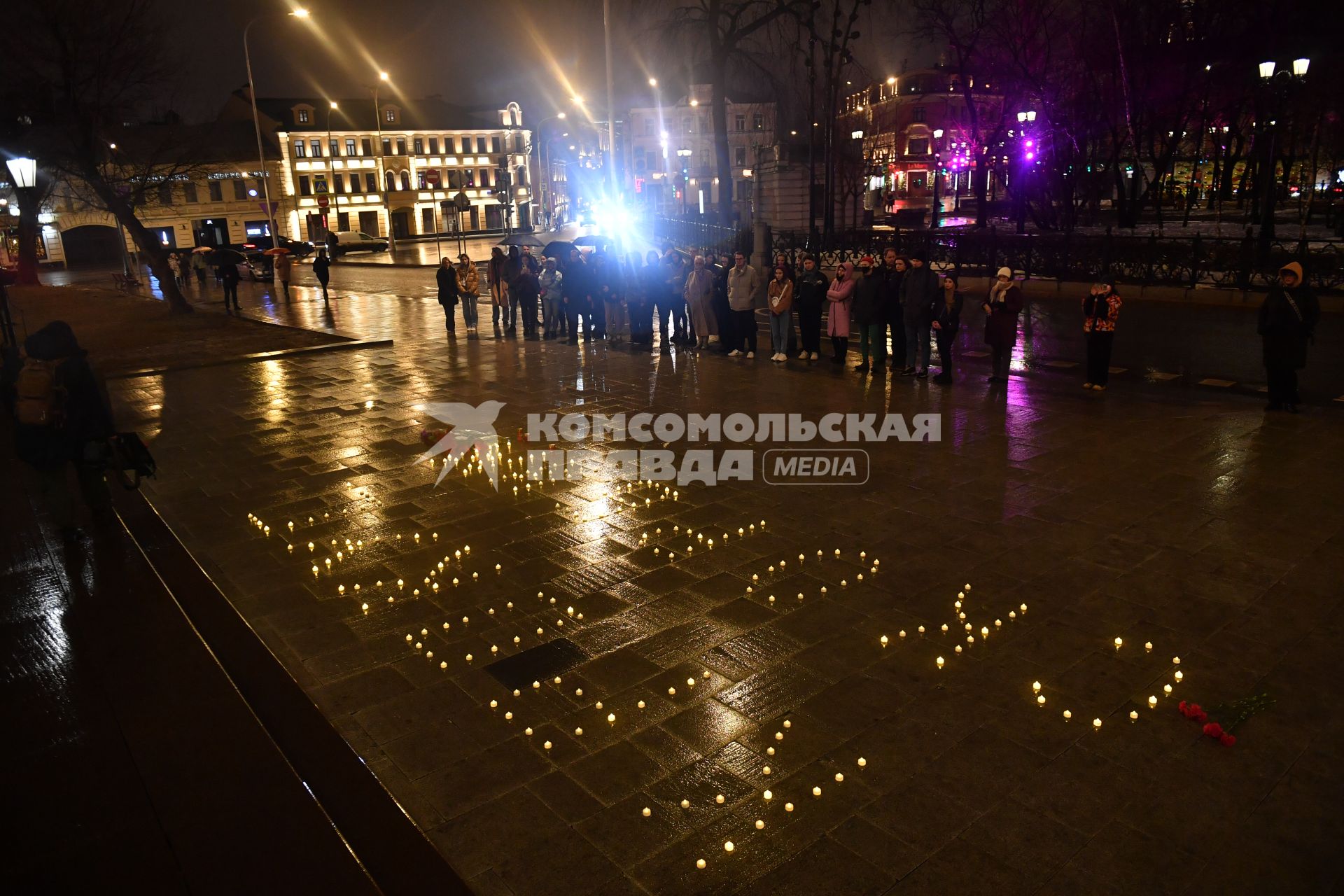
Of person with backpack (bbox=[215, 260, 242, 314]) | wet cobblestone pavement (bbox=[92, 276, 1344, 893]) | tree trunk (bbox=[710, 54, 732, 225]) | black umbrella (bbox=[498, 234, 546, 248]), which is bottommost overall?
wet cobblestone pavement (bbox=[92, 276, 1344, 893])

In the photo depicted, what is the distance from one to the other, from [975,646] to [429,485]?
5469 millimetres

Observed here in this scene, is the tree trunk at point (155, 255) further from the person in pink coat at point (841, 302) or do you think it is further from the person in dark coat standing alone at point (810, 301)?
the person in pink coat at point (841, 302)

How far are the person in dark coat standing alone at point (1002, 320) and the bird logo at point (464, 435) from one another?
659cm

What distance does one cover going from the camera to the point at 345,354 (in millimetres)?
16562

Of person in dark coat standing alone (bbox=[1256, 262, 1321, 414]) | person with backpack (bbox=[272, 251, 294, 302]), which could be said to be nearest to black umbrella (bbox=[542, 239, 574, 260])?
person with backpack (bbox=[272, 251, 294, 302])

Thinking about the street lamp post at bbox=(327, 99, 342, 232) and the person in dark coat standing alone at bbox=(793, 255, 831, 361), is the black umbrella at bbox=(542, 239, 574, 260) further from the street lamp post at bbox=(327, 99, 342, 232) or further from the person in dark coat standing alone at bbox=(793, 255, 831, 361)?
the street lamp post at bbox=(327, 99, 342, 232)

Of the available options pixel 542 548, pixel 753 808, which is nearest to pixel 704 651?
pixel 753 808

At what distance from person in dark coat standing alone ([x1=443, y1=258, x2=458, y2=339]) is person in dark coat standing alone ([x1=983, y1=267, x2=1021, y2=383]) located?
10650mm

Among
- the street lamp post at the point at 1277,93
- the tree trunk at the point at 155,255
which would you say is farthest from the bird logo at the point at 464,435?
the street lamp post at the point at 1277,93

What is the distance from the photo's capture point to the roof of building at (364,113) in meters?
71.7

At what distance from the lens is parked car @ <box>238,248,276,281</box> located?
36.9 meters

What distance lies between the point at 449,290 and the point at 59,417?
11.5 metres

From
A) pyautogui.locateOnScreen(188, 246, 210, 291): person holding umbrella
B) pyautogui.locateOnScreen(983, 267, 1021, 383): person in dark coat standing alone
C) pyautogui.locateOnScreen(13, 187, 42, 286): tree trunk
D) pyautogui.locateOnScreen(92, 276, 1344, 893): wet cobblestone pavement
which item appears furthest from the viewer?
pyautogui.locateOnScreen(13, 187, 42, 286): tree trunk

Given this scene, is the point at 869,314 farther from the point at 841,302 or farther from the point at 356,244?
the point at 356,244
